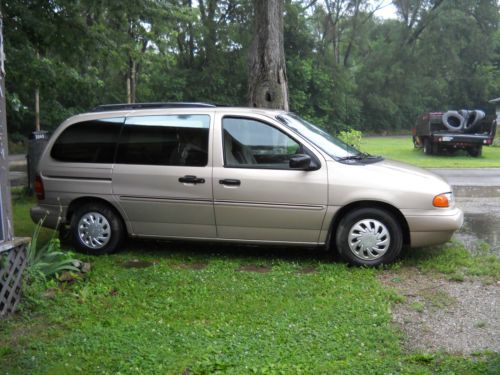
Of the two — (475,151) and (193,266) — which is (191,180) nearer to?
(193,266)

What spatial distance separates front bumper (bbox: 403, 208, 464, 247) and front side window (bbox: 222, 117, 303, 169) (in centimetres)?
143

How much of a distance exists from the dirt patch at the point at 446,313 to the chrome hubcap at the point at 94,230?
129 inches

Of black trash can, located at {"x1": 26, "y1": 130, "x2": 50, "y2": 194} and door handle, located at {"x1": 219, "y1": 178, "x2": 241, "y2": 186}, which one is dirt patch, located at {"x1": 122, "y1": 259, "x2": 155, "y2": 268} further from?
black trash can, located at {"x1": 26, "y1": 130, "x2": 50, "y2": 194}

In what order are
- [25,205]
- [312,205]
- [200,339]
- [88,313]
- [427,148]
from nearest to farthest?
[200,339] → [88,313] → [312,205] → [25,205] → [427,148]

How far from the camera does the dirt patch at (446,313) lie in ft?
13.0

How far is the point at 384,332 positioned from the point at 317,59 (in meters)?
46.5

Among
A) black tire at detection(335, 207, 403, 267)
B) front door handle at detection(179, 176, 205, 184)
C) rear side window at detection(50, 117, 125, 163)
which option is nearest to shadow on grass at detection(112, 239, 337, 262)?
black tire at detection(335, 207, 403, 267)

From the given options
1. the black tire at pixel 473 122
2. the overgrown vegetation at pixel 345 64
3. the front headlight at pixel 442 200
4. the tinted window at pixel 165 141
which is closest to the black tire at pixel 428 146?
the black tire at pixel 473 122

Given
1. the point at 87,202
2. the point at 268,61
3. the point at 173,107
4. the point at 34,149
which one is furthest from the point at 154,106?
the point at 34,149

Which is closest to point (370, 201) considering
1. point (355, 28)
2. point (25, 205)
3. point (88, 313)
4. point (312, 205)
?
point (312, 205)

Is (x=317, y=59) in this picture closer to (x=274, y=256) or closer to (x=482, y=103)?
(x=482, y=103)

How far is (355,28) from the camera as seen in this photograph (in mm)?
54625

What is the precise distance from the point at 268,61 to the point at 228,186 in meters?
4.17

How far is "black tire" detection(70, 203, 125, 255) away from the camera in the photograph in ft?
21.5
